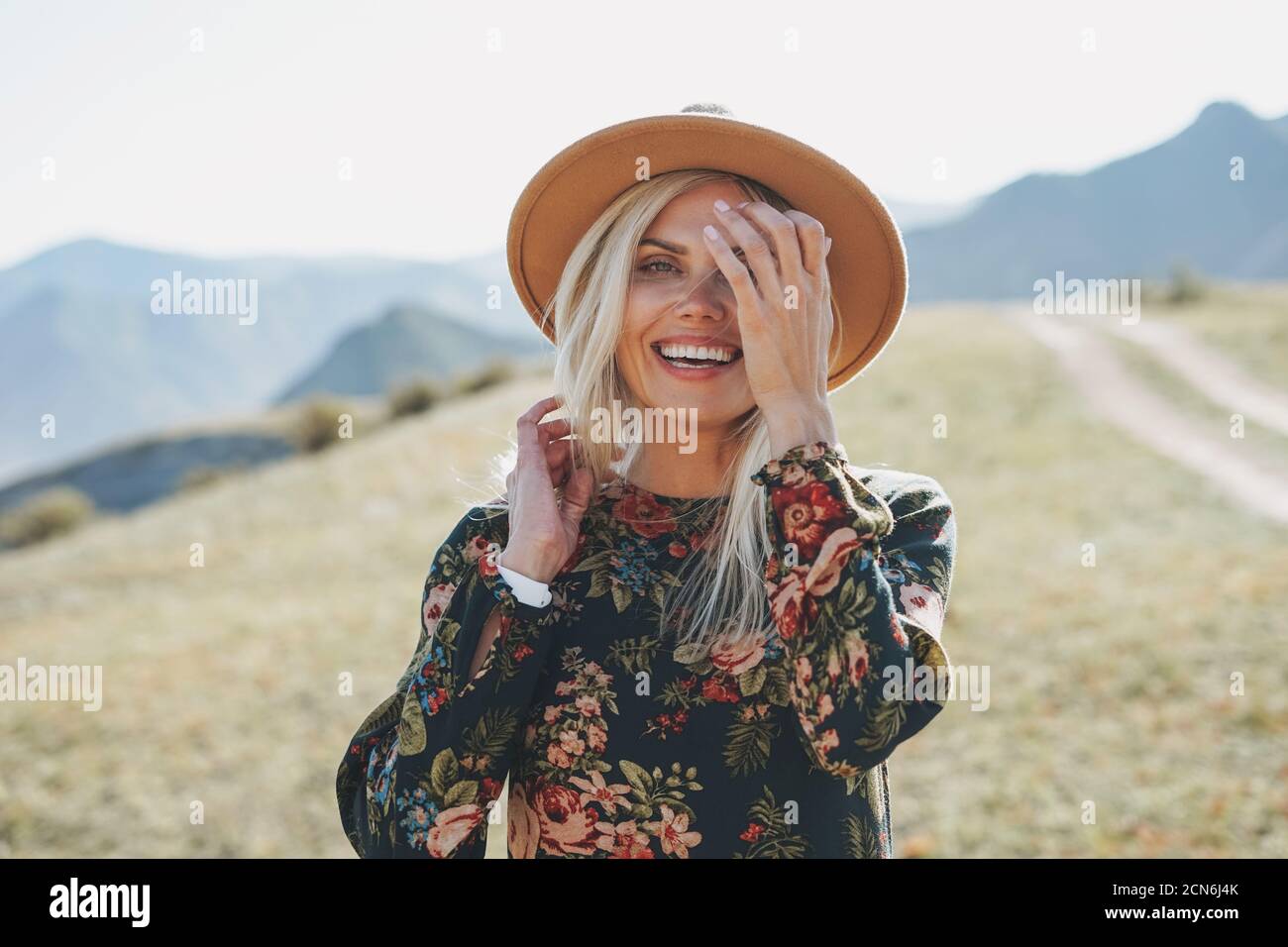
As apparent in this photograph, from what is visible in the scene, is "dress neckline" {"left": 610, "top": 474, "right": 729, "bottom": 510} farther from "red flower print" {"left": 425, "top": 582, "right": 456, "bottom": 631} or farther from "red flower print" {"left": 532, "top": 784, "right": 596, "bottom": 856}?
"red flower print" {"left": 532, "top": 784, "right": 596, "bottom": 856}

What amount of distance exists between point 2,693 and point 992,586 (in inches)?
476

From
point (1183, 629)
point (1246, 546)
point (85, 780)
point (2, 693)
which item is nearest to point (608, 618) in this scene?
point (85, 780)

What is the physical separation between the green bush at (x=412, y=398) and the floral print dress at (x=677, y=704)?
32110 millimetres

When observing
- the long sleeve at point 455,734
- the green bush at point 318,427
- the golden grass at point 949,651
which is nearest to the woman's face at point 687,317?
the long sleeve at point 455,734

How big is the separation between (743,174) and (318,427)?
28629 millimetres

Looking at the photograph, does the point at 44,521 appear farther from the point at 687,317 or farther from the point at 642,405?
the point at 687,317

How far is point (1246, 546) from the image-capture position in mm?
12195

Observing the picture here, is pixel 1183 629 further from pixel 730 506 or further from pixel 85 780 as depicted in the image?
pixel 85 780

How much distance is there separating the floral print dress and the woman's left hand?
0.07 metres

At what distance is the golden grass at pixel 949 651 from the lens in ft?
23.8

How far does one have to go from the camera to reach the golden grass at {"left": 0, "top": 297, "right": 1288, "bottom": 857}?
725 centimetres

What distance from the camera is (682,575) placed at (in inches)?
79.8

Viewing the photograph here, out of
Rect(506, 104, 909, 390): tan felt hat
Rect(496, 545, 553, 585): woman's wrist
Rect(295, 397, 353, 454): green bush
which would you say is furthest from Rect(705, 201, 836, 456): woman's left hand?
Rect(295, 397, 353, 454): green bush

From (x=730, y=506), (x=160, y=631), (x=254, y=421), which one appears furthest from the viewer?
(x=254, y=421)
